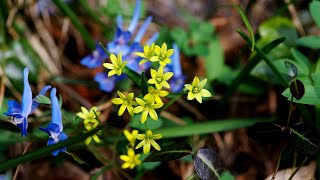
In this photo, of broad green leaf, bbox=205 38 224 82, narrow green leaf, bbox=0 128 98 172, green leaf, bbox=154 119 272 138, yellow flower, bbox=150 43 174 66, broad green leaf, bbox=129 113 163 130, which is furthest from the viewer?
broad green leaf, bbox=205 38 224 82

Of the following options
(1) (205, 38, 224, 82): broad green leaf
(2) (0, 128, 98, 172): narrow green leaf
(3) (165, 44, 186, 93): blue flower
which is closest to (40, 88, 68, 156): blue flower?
(2) (0, 128, 98, 172): narrow green leaf

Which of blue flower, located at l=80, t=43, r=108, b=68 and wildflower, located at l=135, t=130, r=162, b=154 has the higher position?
wildflower, located at l=135, t=130, r=162, b=154

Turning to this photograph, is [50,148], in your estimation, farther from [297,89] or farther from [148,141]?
[297,89]

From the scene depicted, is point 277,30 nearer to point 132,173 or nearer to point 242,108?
point 242,108

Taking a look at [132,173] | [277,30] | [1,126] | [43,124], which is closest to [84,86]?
A: [43,124]

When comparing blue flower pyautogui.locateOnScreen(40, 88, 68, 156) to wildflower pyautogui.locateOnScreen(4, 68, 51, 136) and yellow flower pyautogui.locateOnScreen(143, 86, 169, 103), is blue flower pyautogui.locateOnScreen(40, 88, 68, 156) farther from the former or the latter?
yellow flower pyautogui.locateOnScreen(143, 86, 169, 103)

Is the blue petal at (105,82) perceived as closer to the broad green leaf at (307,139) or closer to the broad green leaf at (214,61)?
the broad green leaf at (214,61)
